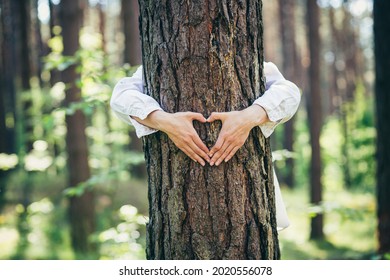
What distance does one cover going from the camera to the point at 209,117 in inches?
73.0

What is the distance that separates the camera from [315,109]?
9.22 m

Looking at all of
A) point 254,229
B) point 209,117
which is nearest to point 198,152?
point 209,117

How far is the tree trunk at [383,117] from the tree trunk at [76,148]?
186 inches

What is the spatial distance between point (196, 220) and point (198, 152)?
1.04 feet

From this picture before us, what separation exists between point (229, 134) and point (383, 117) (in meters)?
3.64

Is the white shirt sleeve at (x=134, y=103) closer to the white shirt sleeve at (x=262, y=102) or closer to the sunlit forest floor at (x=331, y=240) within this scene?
the white shirt sleeve at (x=262, y=102)

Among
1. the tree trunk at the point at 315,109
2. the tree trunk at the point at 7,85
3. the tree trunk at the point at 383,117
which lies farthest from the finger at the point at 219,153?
the tree trunk at the point at 7,85

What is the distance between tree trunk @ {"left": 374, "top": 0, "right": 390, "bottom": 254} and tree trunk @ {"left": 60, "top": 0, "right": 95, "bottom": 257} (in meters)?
4.73

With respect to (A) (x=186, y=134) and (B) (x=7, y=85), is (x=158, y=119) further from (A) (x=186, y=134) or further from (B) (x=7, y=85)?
(B) (x=7, y=85)

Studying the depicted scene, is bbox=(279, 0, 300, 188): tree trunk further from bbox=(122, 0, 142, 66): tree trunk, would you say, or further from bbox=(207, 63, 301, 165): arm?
bbox=(207, 63, 301, 165): arm

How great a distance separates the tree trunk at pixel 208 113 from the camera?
1861 mm

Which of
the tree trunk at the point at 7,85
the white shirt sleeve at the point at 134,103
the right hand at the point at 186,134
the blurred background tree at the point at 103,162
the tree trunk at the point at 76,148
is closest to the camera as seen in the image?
the right hand at the point at 186,134

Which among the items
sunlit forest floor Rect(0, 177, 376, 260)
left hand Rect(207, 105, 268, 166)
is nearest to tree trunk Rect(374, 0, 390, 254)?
sunlit forest floor Rect(0, 177, 376, 260)
